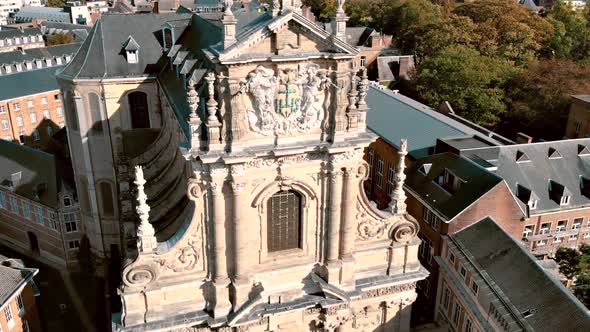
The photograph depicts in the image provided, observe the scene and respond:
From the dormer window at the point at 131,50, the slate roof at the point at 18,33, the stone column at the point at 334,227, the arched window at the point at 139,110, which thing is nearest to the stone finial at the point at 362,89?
the stone column at the point at 334,227

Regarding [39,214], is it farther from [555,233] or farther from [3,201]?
[555,233]

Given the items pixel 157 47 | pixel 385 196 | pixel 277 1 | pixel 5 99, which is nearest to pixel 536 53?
pixel 385 196

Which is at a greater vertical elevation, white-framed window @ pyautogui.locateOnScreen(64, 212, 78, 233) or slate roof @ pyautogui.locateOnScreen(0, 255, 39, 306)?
slate roof @ pyautogui.locateOnScreen(0, 255, 39, 306)

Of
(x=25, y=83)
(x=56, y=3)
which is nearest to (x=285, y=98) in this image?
(x=25, y=83)

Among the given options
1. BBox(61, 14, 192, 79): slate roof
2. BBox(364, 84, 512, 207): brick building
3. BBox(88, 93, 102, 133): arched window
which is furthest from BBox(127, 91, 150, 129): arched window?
BBox(364, 84, 512, 207): brick building

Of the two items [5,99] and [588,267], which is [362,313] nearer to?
[588,267]

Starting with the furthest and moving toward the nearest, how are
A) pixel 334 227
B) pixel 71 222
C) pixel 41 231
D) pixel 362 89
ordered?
pixel 41 231
pixel 71 222
pixel 334 227
pixel 362 89

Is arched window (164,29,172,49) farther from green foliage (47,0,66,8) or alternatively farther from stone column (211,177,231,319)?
green foliage (47,0,66,8)
